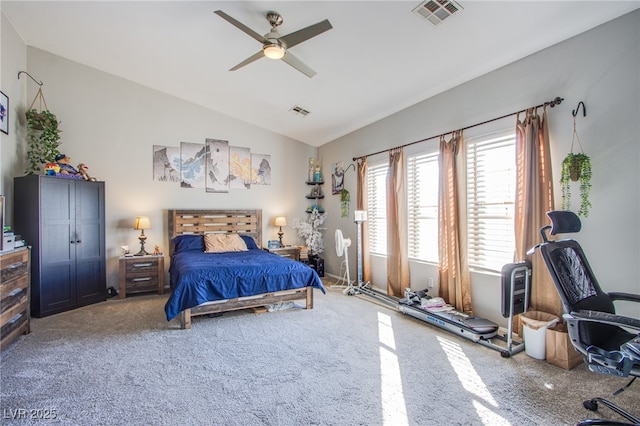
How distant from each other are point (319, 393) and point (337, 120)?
429 cm

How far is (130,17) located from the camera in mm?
3406

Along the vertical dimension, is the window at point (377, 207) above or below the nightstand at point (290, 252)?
above

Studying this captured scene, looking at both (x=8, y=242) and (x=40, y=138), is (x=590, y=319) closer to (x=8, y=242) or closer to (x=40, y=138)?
(x=8, y=242)

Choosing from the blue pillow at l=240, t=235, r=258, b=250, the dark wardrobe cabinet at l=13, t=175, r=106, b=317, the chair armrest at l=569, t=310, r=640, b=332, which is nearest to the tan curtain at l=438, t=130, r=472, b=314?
the chair armrest at l=569, t=310, r=640, b=332

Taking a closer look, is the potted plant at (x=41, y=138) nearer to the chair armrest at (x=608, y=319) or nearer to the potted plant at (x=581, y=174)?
the chair armrest at (x=608, y=319)

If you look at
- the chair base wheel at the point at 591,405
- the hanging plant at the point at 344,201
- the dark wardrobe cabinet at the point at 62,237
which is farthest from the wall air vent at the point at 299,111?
the chair base wheel at the point at 591,405

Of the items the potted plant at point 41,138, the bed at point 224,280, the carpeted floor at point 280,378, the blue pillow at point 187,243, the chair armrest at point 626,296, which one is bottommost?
the carpeted floor at point 280,378

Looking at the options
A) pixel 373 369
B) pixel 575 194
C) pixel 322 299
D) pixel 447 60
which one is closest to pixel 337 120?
pixel 447 60

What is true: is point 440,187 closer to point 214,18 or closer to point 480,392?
point 480,392

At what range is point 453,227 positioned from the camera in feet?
11.8

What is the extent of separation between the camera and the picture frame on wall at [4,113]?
3.55m

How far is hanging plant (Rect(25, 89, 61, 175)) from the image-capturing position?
4.05m

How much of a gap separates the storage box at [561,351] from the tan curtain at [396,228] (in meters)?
1.92

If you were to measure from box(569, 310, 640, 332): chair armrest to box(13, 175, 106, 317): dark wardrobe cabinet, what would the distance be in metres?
5.39
